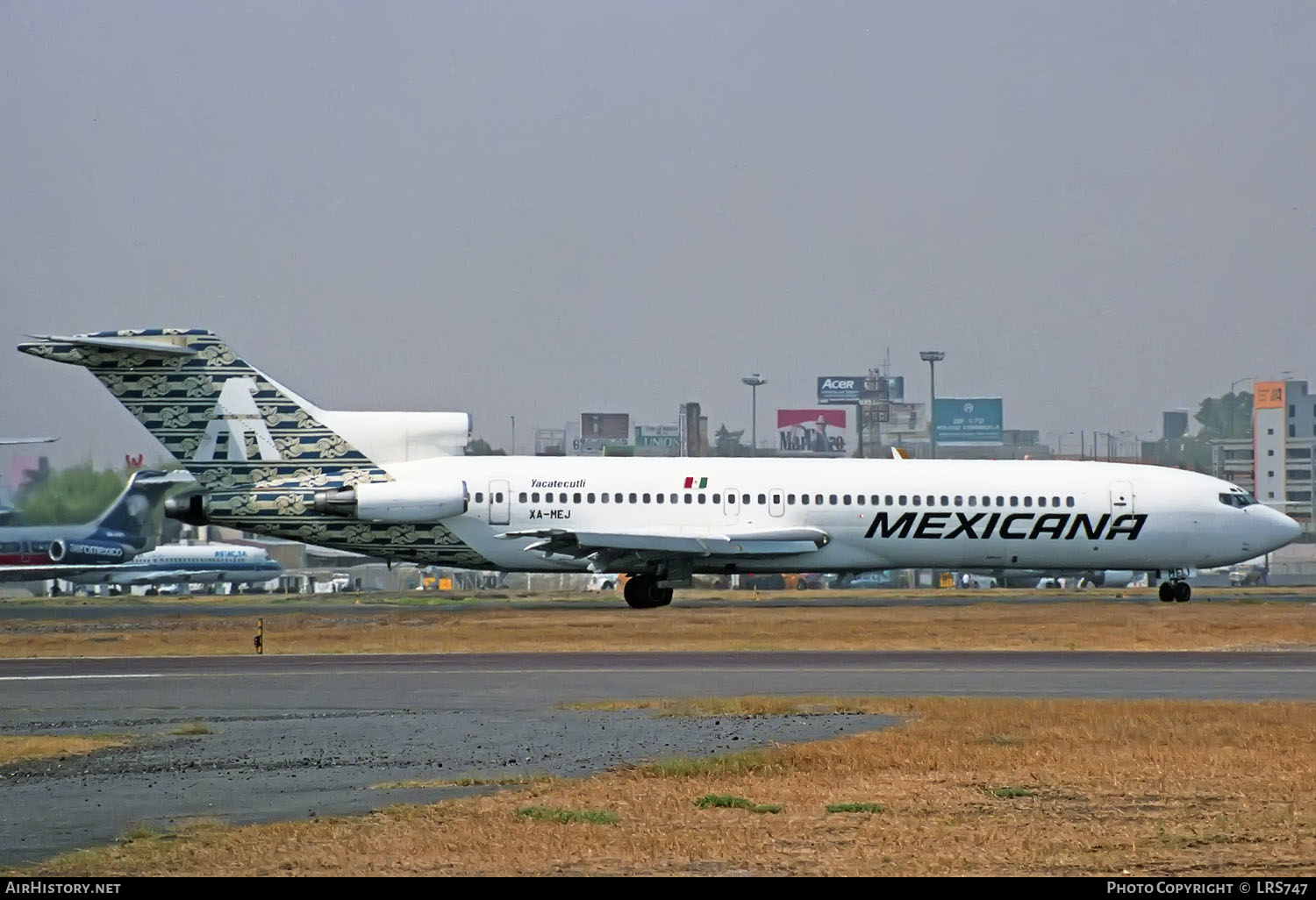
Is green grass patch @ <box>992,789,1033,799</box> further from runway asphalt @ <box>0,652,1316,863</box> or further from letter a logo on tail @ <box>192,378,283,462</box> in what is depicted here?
letter a logo on tail @ <box>192,378,283,462</box>

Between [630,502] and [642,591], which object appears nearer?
[630,502]

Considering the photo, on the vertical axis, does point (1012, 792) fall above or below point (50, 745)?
above

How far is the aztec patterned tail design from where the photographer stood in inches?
1642

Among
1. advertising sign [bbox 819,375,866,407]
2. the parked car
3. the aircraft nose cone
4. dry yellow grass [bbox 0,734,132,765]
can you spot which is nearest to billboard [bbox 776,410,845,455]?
advertising sign [bbox 819,375,866,407]

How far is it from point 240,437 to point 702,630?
14.1 m

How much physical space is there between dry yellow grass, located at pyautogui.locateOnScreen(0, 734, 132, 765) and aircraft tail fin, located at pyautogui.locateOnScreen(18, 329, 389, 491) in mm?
24519

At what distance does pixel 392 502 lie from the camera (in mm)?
42625

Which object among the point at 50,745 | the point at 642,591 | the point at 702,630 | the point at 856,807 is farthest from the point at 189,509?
the point at 856,807

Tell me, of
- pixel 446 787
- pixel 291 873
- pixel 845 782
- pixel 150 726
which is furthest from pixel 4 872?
pixel 150 726

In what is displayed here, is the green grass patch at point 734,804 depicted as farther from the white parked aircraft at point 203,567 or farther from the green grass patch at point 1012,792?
the white parked aircraft at point 203,567

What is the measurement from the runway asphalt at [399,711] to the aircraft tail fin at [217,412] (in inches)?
480

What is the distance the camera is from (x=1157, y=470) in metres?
48.2

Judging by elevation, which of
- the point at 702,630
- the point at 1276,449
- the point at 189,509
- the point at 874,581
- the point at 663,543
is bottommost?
the point at 874,581

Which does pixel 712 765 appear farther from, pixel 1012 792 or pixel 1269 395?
pixel 1269 395
